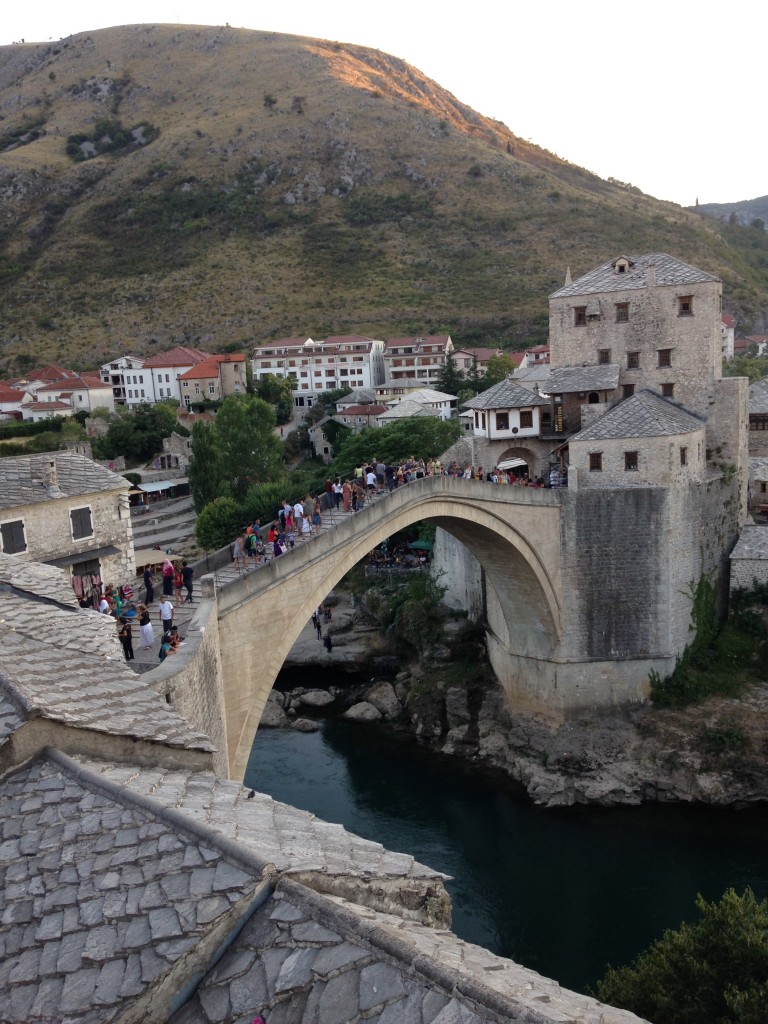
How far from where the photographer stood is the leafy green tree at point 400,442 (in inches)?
1655

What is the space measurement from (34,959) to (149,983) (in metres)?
0.71

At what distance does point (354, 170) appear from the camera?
102m

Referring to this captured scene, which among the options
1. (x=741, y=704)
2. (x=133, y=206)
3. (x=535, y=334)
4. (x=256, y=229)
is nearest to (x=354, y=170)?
(x=256, y=229)

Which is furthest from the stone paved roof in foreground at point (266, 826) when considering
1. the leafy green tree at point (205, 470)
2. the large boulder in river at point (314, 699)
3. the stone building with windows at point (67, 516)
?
the leafy green tree at point (205, 470)

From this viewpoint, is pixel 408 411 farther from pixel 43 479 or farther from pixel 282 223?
pixel 282 223

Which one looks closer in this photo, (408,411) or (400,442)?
(400,442)

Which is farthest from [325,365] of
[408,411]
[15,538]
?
[15,538]

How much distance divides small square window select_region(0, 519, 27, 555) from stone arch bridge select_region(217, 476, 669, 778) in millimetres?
4932

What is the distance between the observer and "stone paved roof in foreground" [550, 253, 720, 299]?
26562mm

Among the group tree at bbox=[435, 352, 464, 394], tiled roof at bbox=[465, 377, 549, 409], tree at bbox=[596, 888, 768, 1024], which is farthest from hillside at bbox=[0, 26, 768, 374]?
tree at bbox=[596, 888, 768, 1024]

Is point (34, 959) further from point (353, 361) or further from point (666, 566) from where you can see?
point (353, 361)

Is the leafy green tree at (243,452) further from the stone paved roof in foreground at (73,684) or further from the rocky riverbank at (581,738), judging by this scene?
the stone paved roof in foreground at (73,684)

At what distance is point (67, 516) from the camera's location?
1692 centimetres

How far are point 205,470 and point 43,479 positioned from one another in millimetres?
27449
